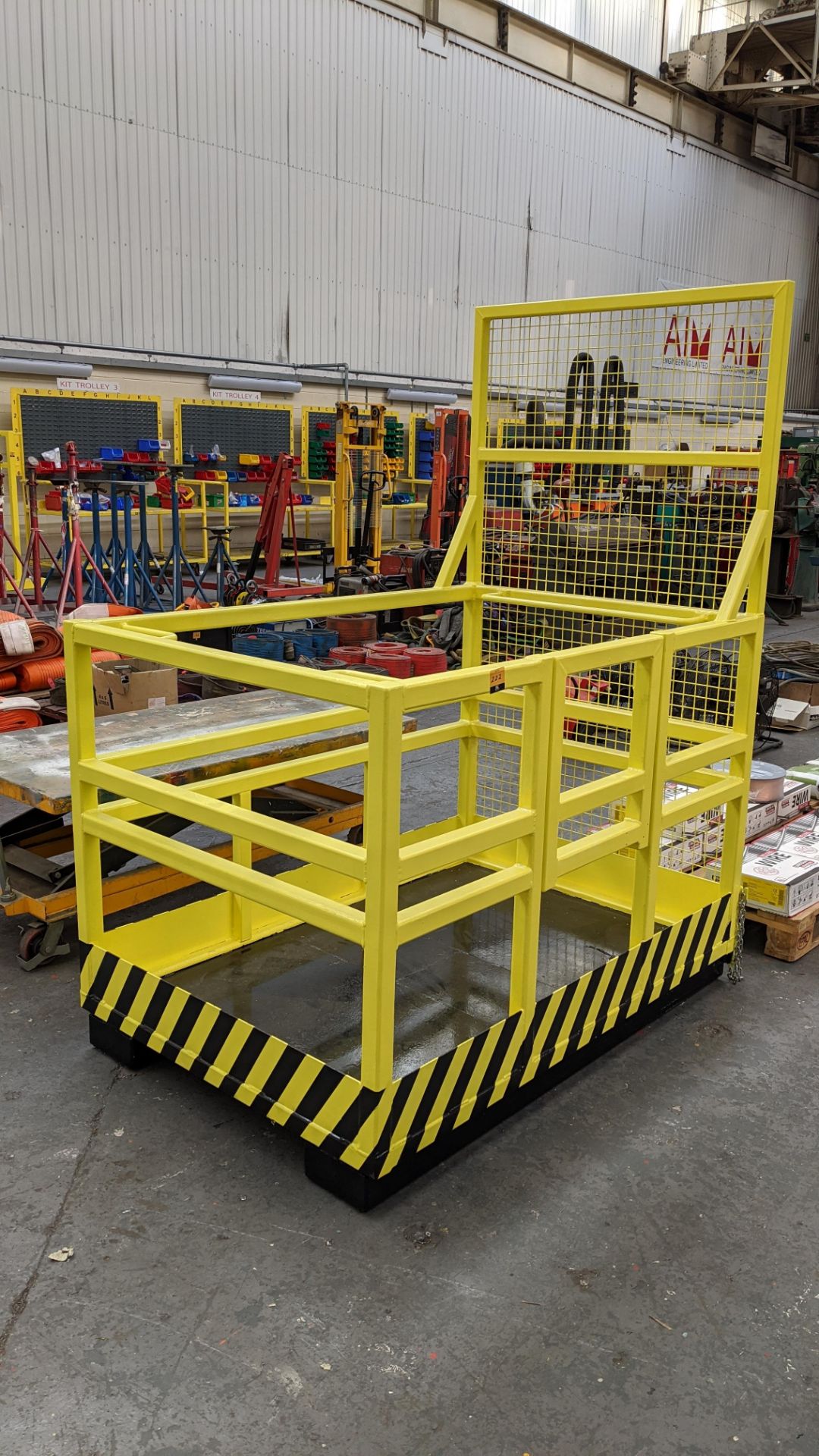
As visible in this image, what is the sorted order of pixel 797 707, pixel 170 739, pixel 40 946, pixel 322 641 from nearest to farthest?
1. pixel 40 946
2. pixel 170 739
3. pixel 797 707
4. pixel 322 641

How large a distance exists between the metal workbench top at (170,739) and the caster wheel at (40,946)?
465mm

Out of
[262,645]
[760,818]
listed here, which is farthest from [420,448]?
[760,818]

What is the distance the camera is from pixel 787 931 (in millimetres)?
4258

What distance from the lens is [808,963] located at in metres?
4.32

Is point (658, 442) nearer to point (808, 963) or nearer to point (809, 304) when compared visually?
point (808, 963)

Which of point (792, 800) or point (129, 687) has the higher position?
point (129, 687)

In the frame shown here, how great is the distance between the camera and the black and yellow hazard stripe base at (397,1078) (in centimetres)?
264

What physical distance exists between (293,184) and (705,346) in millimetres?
11505

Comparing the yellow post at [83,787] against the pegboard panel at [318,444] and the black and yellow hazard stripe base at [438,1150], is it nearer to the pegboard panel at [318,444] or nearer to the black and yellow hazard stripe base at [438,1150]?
the black and yellow hazard stripe base at [438,1150]

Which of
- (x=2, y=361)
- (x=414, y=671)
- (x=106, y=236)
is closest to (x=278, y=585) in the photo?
(x=414, y=671)

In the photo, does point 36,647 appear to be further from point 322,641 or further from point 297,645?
point 322,641

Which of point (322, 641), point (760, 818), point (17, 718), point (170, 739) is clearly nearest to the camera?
point (170, 739)

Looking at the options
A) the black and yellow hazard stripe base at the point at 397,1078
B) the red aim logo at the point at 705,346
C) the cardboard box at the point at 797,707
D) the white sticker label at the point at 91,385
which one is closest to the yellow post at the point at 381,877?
the black and yellow hazard stripe base at the point at 397,1078

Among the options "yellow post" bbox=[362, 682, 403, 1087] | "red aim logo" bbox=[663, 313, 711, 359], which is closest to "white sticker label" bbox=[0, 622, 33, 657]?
"red aim logo" bbox=[663, 313, 711, 359]
